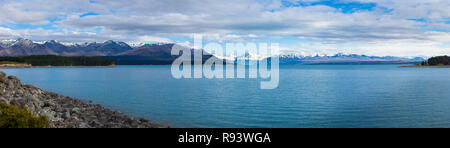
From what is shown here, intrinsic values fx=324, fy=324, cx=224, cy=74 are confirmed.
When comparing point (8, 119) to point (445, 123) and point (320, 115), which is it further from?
point (445, 123)

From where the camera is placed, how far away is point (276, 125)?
74.3 ft

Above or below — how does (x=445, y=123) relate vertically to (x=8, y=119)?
below

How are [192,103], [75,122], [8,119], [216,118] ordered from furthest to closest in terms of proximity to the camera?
1. [192,103]
2. [216,118]
3. [75,122]
4. [8,119]

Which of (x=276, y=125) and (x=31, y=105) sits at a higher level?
(x=31, y=105)

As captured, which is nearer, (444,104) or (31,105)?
(31,105)
